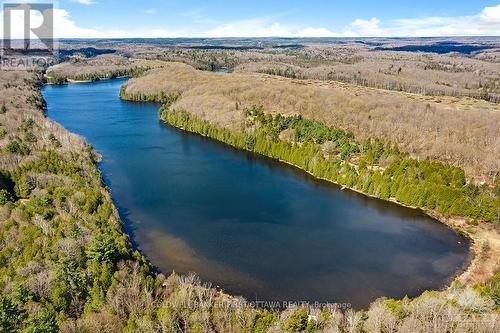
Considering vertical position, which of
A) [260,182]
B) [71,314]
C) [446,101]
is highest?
[446,101]

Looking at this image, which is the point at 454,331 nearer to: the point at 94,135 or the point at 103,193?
the point at 103,193

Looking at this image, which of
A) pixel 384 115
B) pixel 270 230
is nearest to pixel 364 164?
pixel 270 230

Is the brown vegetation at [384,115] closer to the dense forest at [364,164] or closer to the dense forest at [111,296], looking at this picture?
the dense forest at [364,164]

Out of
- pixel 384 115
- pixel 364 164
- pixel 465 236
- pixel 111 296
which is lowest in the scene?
pixel 465 236

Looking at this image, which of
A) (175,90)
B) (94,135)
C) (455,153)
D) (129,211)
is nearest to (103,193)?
(129,211)

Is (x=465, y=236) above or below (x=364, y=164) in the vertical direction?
below

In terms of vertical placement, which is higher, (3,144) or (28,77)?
(28,77)

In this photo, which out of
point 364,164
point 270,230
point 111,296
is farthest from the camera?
point 364,164

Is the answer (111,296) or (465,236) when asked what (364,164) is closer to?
(465,236)
